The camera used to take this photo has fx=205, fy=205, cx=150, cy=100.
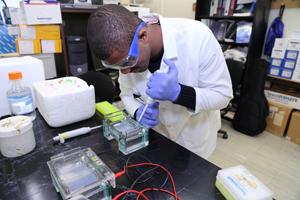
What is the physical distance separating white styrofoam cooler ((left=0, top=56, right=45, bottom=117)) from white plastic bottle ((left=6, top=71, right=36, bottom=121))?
26 millimetres

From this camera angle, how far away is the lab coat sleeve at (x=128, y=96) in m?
1.02

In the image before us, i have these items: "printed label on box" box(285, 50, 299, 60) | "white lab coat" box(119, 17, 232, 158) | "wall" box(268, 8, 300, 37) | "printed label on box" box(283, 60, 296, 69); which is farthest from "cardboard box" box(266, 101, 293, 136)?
"white lab coat" box(119, 17, 232, 158)

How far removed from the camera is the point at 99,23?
661mm

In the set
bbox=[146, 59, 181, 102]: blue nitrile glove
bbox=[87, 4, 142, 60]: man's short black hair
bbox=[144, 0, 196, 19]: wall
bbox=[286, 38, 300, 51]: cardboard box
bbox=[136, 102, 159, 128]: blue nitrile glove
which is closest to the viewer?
bbox=[87, 4, 142, 60]: man's short black hair

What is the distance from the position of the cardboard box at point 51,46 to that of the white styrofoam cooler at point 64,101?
1.42 meters

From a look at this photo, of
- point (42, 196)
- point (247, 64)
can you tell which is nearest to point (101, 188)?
point (42, 196)

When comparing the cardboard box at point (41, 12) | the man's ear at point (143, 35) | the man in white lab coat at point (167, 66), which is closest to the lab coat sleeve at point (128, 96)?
the man in white lab coat at point (167, 66)

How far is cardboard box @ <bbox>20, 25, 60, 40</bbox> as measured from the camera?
6.84ft

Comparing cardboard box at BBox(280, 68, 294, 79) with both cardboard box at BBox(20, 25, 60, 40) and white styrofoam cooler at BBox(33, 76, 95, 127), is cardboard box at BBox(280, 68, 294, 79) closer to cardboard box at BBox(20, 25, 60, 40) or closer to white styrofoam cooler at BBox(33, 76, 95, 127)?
white styrofoam cooler at BBox(33, 76, 95, 127)

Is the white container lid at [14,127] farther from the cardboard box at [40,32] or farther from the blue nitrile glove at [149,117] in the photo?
the cardboard box at [40,32]

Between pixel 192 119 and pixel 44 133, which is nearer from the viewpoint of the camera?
pixel 44 133

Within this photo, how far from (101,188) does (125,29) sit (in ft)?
1.64

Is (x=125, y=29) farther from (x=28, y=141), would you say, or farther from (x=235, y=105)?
(x=235, y=105)

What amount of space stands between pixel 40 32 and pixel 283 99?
2743mm
